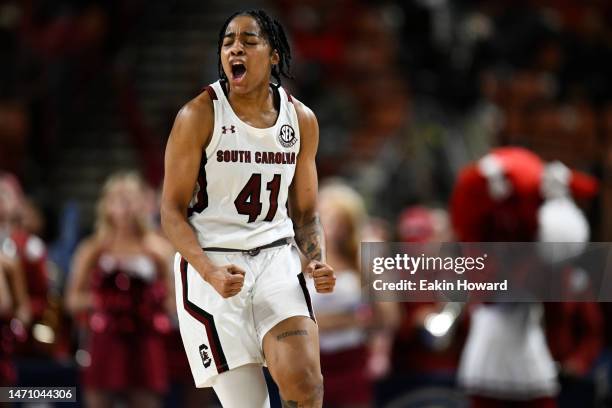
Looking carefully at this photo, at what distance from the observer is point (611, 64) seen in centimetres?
1111

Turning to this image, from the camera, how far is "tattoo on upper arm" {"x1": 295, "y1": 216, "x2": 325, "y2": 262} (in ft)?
15.5

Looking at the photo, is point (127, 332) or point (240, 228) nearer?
point (240, 228)

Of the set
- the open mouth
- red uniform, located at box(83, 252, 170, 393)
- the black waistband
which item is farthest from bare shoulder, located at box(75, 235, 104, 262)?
the open mouth

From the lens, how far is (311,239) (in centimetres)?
477

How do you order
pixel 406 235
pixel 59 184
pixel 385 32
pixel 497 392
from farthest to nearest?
pixel 385 32 → pixel 59 184 → pixel 406 235 → pixel 497 392

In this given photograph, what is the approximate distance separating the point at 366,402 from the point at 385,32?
18.4 ft

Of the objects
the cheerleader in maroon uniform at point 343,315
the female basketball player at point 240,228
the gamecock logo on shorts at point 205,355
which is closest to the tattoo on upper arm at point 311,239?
the female basketball player at point 240,228

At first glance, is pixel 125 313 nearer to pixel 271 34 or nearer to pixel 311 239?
pixel 311 239

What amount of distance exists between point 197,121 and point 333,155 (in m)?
6.77

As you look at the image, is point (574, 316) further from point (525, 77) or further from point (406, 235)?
point (525, 77)

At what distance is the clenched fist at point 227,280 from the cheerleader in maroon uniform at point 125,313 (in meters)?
3.12

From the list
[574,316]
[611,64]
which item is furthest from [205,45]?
[574,316]

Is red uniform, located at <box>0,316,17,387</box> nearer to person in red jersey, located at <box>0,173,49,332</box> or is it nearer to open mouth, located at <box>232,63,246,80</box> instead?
person in red jersey, located at <box>0,173,49,332</box>

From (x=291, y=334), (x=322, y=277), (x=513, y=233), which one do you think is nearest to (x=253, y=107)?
(x=322, y=277)
